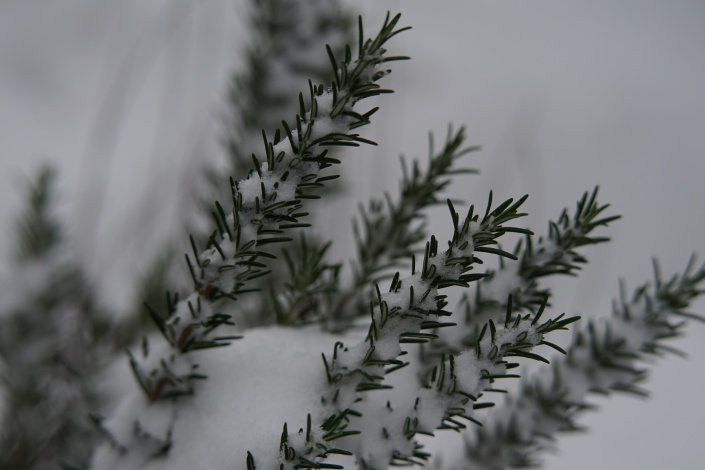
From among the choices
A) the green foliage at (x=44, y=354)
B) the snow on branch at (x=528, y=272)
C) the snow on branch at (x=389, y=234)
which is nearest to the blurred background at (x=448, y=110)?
the green foliage at (x=44, y=354)

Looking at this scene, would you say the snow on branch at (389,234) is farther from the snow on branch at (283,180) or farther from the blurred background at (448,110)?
the blurred background at (448,110)

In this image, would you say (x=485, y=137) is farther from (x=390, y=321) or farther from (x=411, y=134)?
(x=390, y=321)

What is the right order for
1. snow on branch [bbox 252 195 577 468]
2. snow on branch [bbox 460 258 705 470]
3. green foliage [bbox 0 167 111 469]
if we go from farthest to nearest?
green foliage [bbox 0 167 111 469], snow on branch [bbox 460 258 705 470], snow on branch [bbox 252 195 577 468]

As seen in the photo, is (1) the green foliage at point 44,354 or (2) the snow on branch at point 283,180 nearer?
(2) the snow on branch at point 283,180

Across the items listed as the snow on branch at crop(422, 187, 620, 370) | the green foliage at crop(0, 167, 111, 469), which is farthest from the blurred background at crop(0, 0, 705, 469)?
the snow on branch at crop(422, 187, 620, 370)

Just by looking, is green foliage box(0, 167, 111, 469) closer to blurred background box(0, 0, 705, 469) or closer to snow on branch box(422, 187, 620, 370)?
snow on branch box(422, 187, 620, 370)

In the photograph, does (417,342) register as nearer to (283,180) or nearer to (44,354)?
(283,180)
